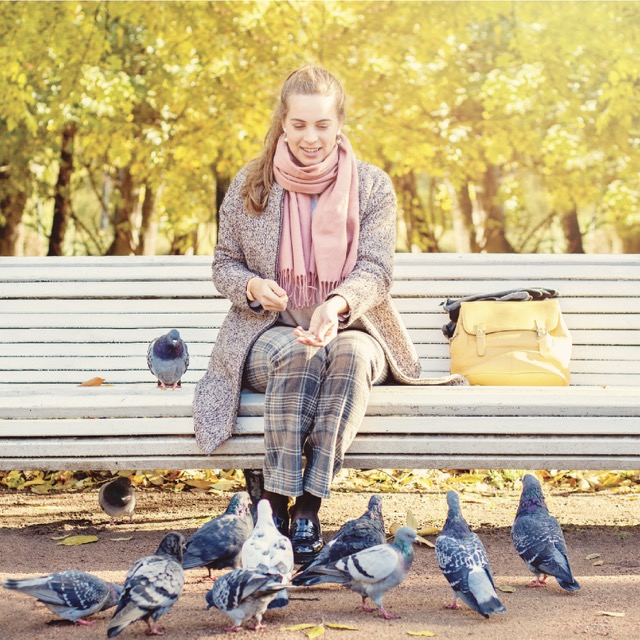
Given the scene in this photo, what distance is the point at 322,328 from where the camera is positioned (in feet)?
12.9

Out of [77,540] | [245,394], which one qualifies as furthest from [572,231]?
[77,540]

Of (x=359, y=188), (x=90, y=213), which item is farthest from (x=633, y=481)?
(x=90, y=213)

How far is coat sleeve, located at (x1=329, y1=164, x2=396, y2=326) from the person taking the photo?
13.6 feet

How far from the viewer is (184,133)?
1099 cm

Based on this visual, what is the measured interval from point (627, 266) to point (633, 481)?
4.41 ft

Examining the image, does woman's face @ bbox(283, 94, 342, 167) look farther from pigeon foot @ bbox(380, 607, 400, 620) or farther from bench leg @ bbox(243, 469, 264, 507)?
pigeon foot @ bbox(380, 607, 400, 620)

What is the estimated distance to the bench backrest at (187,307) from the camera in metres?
5.26

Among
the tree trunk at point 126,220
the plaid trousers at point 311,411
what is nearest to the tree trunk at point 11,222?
the tree trunk at point 126,220

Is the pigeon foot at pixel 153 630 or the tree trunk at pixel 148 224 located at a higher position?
the tree trunk at pixel 148 224

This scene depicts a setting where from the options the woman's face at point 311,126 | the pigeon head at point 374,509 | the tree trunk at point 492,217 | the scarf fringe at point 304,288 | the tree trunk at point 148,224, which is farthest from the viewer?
the tree trunk at point 148,224

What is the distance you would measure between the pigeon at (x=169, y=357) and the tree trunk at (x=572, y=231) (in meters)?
9.30

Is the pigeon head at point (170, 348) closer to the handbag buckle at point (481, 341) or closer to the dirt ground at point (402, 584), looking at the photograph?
the dirt ground at point (402, 584)

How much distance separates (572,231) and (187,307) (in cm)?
903

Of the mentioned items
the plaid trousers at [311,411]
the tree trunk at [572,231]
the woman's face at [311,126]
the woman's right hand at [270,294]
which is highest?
the tree trunk at [572,231]
